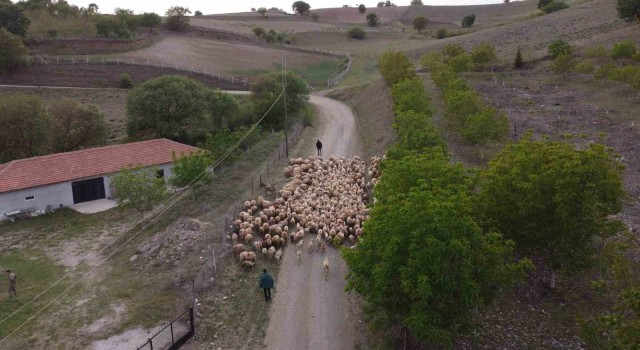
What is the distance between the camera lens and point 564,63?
5697 centimetres

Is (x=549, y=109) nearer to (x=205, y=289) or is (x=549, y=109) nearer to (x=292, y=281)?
(x=292, y=281)

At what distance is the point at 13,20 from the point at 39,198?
58942mm

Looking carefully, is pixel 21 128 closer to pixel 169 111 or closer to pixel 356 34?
pixel 169 111

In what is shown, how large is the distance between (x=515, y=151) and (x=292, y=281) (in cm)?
1089

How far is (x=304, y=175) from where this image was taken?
113 ft

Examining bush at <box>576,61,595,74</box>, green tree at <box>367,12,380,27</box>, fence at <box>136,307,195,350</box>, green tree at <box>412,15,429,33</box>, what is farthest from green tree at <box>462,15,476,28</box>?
fence at <box>136,307,195,350</box>

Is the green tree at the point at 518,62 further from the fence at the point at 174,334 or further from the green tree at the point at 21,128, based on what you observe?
the fence at the point at 174,334

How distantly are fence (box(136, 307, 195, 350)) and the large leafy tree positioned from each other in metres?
6.41

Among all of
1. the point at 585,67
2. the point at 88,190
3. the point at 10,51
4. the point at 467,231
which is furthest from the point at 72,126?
the point at 585,67

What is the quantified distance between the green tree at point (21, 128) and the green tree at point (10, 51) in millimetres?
29480

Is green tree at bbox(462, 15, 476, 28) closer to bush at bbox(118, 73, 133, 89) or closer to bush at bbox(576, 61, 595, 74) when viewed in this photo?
bush at bbox(576, 61, 595, 74)

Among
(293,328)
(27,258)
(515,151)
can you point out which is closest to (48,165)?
(27,258)

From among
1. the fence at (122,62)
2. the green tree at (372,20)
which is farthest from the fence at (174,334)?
the green tree at (372,20)

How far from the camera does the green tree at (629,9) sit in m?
67.7
